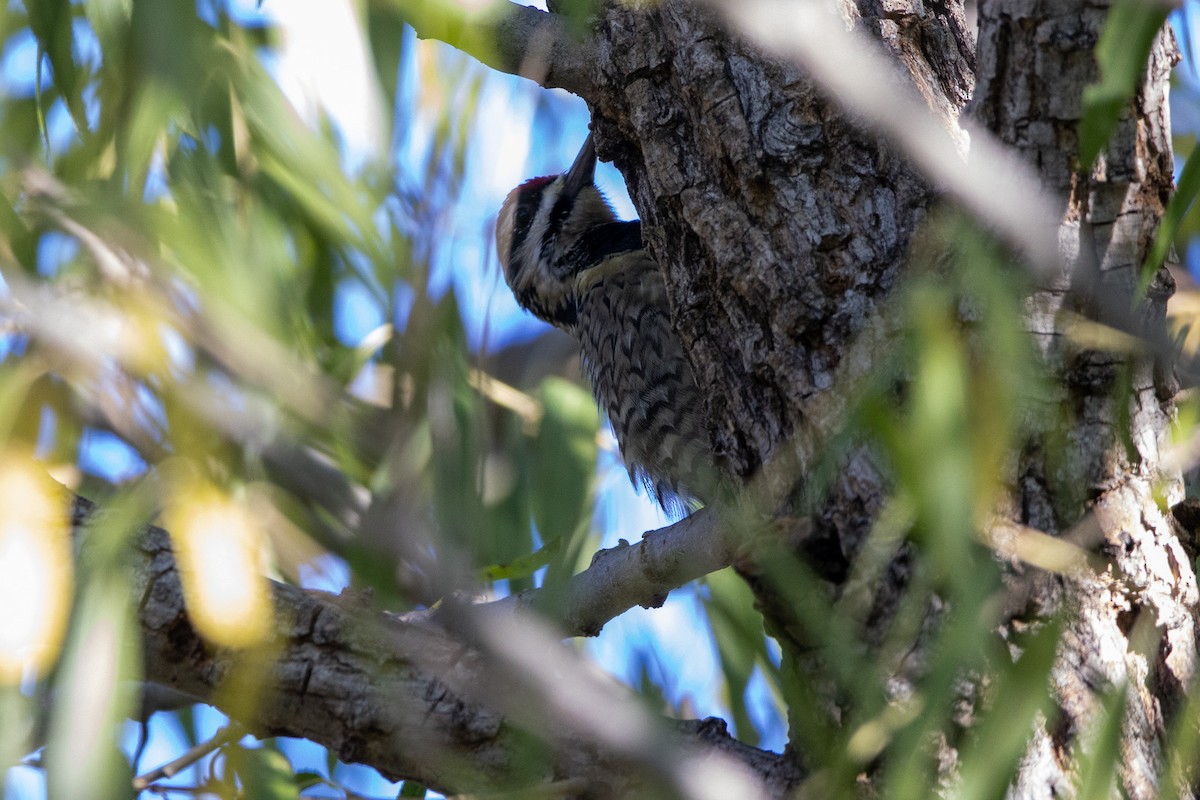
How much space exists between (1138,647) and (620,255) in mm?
1240

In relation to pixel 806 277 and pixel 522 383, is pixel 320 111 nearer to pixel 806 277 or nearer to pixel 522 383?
pixel 806 277

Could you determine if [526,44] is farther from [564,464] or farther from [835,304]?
[564,464]

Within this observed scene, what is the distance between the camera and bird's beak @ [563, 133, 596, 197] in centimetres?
225

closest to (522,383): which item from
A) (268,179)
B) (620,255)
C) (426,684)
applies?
(620,255)

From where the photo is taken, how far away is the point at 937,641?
879 millimetres

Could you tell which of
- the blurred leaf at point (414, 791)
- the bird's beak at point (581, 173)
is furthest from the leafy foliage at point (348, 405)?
the bird's beak at point (581, 173)

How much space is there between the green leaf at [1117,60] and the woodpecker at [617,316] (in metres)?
0.91

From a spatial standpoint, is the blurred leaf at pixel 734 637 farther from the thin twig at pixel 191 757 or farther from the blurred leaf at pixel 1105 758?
the blurred leaf at pixel 1105 758

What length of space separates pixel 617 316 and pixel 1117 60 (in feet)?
4.19

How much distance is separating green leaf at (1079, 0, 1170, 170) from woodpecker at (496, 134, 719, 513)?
0.91 metres

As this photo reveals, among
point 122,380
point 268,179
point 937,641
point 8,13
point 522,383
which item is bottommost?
point 522,383

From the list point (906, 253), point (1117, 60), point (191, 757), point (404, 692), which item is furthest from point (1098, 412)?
point (191, 757)

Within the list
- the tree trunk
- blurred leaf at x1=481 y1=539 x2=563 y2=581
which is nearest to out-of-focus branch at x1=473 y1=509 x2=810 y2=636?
blurred leaf at x1=481 y1=539 x2=563 y2=581

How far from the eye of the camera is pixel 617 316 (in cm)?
192
